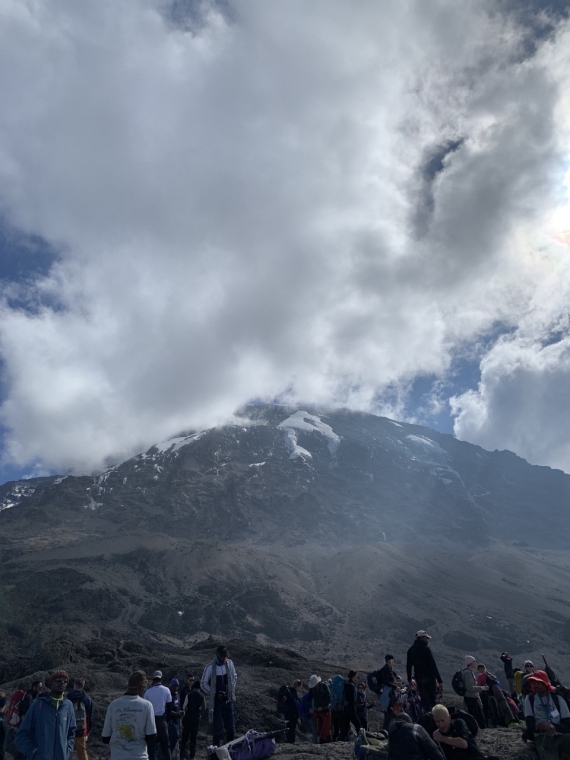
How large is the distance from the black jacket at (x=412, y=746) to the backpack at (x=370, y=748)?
2179 mm

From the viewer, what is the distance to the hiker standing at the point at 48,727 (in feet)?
22.2

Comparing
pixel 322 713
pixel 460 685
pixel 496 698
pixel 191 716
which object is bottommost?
pixel 496 698

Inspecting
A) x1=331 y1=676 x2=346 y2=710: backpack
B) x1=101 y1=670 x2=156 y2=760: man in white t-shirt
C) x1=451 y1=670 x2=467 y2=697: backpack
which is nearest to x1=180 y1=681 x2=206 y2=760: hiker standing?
x1=331 y1=676 x2=346 y2=710: backpack

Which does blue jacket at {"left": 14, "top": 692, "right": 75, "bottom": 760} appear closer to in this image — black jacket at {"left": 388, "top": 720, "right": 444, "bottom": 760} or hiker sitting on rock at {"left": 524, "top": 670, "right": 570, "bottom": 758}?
black jacket at {"left": 388, "top": 720, "right": 444, "bottom": 760}

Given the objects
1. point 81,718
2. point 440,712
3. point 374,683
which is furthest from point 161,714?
point 440,712

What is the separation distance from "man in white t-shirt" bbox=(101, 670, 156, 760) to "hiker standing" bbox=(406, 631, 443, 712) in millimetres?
6994

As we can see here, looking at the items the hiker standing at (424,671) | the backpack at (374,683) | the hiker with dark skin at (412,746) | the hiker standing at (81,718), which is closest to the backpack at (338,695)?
the backpack at (374,683)

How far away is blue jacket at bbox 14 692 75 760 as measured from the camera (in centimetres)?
677

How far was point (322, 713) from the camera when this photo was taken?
1300 centimetres

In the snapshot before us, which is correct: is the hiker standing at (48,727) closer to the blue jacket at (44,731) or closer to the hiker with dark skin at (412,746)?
the blue jacket at (44,731)

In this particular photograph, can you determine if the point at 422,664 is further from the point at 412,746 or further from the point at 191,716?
the point at 191,716

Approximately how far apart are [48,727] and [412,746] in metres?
4.93

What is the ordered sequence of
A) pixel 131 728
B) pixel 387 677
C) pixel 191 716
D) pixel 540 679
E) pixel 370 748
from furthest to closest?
1. pixel 191 716
2. pixel 387 677
3. pixel 540 679
4. pixel 370 748
5. pixel 131 728

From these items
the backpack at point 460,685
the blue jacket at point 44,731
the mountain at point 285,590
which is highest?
the mountain at point 285,590
